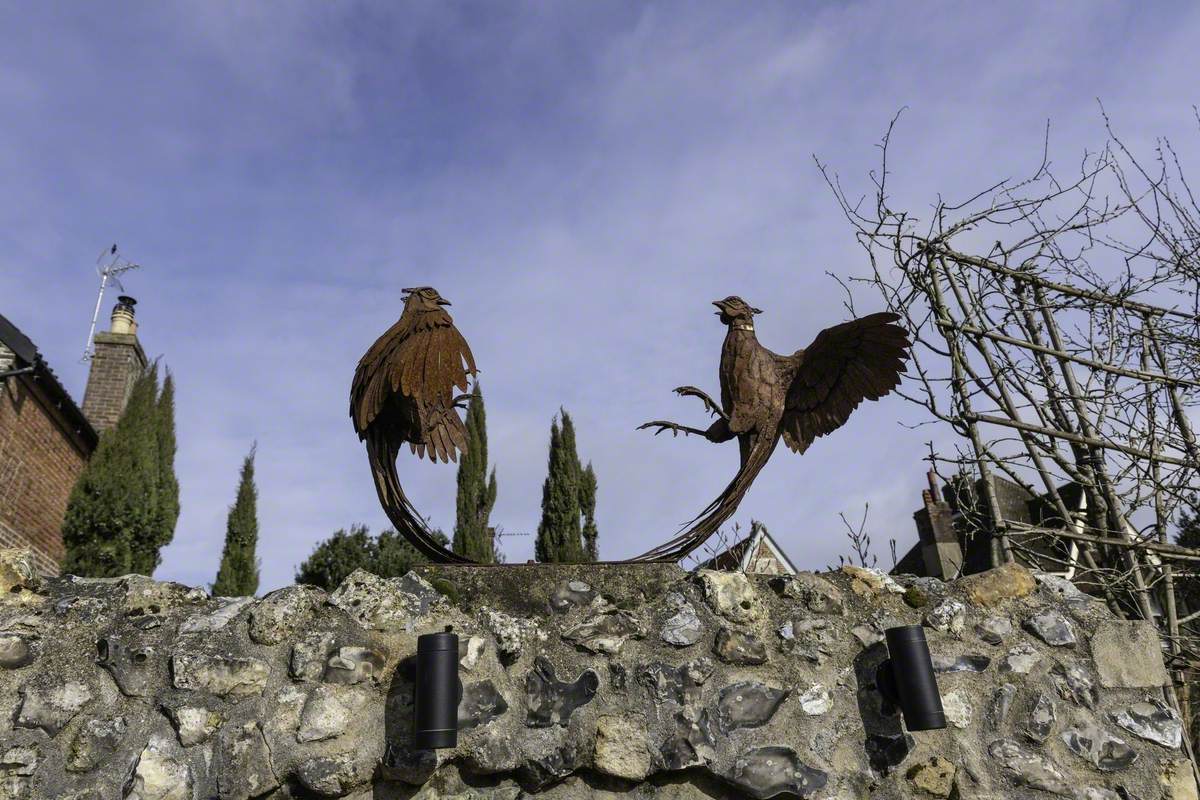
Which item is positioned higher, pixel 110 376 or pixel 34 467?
pixel 110 376

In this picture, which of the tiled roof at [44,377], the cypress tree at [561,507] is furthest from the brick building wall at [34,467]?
the cypress tree at [561,507]

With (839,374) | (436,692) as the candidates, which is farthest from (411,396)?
(839,374)

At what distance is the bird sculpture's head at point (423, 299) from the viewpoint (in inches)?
128

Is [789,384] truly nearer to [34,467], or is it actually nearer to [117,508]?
[34,467]

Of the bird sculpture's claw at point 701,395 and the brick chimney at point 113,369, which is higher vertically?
the brick chimney at point 113,369

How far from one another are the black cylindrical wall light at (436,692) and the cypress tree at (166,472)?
1038 centimetres

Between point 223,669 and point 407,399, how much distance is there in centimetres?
111

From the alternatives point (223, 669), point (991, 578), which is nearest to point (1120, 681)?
point (991, 578)

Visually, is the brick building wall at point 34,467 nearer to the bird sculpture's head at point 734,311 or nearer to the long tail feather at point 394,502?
the long tail feather at point 394,502

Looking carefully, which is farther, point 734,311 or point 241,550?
point 241,550

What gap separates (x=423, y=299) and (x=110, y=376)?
11.7m

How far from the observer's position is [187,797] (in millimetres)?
2289

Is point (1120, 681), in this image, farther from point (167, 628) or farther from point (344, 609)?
point (167, 628)

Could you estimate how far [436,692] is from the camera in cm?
238
